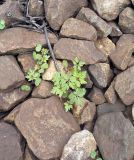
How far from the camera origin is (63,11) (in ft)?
12.5

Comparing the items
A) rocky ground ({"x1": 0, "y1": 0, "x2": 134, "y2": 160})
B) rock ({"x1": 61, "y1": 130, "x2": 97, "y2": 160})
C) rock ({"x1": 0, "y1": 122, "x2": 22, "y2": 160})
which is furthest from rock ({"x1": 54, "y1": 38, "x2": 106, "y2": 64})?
rock ({"x1": 0, "y1": 122, "x2": 22, "y2": 160})

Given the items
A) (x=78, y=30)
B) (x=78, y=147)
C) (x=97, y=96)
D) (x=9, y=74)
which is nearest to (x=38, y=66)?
(x=9, y=74)

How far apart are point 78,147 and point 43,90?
22.8 inches

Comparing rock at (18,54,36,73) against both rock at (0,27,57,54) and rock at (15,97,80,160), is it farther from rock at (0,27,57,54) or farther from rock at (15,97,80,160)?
rock at (15,97,80,160)

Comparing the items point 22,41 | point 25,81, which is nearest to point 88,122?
point 25,81

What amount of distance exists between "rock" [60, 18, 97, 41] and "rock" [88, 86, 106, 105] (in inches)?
18.1

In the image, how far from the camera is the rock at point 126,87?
144 inches

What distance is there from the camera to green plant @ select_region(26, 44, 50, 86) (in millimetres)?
3711

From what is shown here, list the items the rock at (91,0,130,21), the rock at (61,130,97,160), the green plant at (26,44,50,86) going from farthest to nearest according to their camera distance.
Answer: the rock at (91,0,130,21), the green plant at (26,44,50,86), the rock at (61,130,97,160)

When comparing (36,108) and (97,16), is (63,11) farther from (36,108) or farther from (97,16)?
(36,108)

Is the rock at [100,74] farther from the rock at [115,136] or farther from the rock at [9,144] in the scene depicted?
the rock at [9,144]

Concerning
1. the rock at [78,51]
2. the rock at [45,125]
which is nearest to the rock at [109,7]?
the rock at [78,51]

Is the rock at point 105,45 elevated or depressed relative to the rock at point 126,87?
elevated

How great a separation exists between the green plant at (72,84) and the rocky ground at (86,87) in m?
0.07
